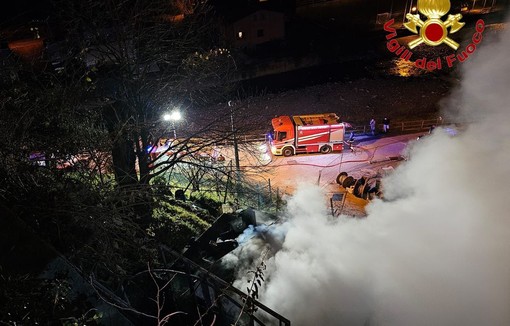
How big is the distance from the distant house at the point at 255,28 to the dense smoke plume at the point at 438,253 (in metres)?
26.5

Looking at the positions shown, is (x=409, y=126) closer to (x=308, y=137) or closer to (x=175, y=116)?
(x=308, y=137)

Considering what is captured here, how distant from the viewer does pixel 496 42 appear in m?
9.19

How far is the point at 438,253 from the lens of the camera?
28.7 feet

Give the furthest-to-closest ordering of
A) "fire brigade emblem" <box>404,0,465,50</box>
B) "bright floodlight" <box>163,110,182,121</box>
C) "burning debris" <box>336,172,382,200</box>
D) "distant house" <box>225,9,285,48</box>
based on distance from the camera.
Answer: "distant house" <box>225,9,285,48</box> < "burning debris" <box>336,172,382,200</box> < "bright floodlight" <box>163,110,182,121</box> < "fire brigade emblem" <box>404,0,465,50</box>

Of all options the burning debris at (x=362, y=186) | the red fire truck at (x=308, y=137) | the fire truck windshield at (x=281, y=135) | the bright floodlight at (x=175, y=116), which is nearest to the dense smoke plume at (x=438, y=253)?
the bright floodlight at (x=175, y=116)

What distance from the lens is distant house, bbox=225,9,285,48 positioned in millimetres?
33812

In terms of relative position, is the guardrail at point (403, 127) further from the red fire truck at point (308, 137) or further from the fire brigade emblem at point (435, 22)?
the fire brigade emblem at point (435, 22)

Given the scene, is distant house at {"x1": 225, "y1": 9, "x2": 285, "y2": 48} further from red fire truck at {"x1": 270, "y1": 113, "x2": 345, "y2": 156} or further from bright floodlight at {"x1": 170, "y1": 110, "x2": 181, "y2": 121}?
bright floodlight at {"x1": 170, "y1": 110, "x2": 181, "y2": 121}

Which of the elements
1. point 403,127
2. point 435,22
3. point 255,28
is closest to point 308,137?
point 403,127

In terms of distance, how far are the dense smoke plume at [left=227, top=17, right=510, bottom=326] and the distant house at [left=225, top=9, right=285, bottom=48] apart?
26.5m

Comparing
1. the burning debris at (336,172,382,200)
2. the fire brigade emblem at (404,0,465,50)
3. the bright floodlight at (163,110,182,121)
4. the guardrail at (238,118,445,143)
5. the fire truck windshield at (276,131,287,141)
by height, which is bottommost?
the burning debris at (336,172,382,200)

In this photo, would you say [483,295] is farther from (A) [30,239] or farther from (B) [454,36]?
(B) [454,36]

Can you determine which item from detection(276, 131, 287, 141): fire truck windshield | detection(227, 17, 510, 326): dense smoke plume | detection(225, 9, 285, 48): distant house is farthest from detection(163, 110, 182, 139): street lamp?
detection(225, 9, 285, 48): distant house

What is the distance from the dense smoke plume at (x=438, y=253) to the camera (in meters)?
8.13
